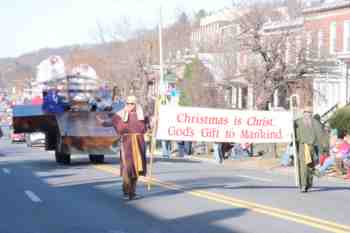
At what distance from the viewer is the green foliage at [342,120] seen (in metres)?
33.2

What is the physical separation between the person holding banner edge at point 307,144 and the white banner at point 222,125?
0.81m

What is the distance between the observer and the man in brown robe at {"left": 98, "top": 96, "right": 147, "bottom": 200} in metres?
14.7

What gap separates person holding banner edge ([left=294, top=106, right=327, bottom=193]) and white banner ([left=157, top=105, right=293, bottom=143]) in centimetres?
81

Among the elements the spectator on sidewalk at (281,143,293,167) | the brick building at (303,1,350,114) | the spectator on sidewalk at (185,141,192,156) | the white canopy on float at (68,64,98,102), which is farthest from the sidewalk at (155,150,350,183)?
the brick building at (303,1,350,114)

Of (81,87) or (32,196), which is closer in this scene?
(32,196)

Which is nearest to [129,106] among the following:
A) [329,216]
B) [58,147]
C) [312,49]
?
[329,216]

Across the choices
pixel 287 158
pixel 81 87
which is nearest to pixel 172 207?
pixel 287 158

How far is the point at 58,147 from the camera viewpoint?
2706 centimetres

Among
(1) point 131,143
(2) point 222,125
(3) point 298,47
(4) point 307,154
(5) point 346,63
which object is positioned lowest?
(4) point 307,154

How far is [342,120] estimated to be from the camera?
110ft

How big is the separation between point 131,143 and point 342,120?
66.0ft

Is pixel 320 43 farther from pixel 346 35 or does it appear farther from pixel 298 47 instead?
pixel 298 47

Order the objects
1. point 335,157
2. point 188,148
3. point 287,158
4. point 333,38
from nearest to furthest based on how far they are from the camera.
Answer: point 335,157 → point 287,158 → point 188,148 → point 333,38

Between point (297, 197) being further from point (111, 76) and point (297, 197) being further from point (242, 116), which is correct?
point (111, 76)
